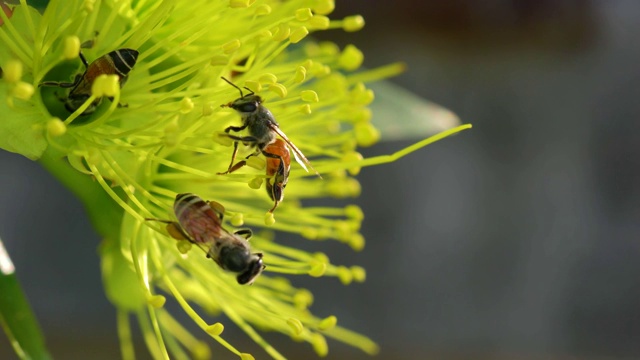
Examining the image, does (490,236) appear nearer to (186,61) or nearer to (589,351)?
(589,351)

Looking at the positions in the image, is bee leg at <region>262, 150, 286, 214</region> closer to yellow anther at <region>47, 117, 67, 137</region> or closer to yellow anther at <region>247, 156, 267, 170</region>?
yellow anther at <region>247, 156, 267, 170</region>

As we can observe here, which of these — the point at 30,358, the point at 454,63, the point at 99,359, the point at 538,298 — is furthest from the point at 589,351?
the point at 30,358

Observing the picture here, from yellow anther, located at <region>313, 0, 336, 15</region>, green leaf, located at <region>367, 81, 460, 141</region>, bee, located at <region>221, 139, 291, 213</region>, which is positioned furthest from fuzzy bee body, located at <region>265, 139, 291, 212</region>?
green leaf, located at <region>367, 81, 460, 141</region>

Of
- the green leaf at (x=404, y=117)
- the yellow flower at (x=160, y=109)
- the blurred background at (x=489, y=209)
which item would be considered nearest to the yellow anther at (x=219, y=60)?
the yellow flower at (x=160, y=109)

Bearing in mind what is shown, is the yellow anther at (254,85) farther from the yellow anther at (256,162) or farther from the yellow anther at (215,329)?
the yellow anther at (215,329)

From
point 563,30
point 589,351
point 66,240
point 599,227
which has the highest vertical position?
point 563,30

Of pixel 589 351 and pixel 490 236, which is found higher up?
pixel 490 236
